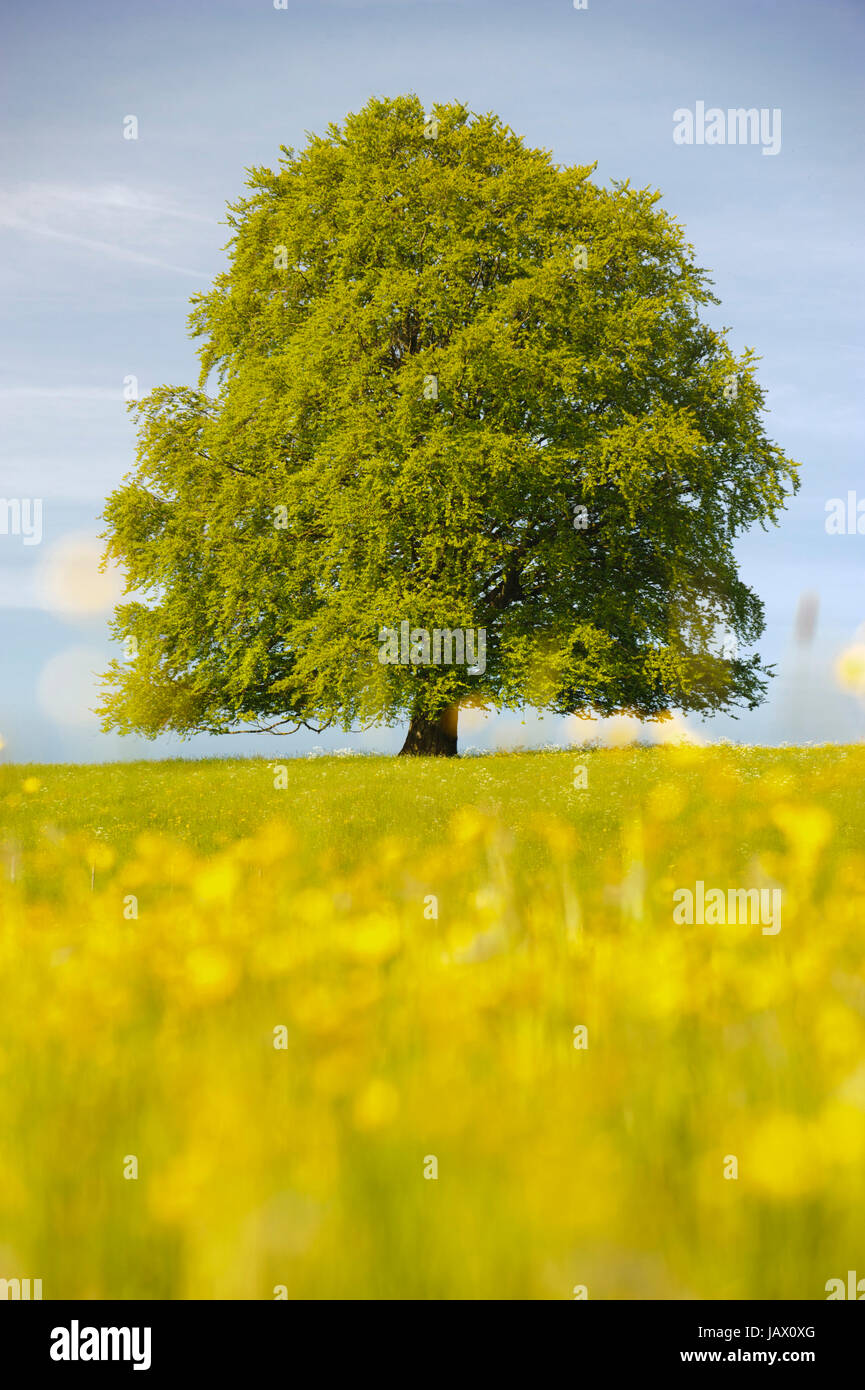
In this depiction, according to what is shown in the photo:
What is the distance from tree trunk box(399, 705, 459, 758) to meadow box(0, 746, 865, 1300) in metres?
18.1

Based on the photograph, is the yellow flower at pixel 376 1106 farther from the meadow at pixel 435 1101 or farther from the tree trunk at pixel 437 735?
the tree trunk at pixel 437 735

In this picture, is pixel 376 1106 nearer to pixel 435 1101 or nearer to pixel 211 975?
pixel 435 1101

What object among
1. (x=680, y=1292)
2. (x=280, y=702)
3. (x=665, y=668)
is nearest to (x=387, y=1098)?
(x=680, y=1292)

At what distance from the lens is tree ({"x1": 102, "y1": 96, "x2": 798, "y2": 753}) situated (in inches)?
795

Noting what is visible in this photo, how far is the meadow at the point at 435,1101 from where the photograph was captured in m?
2.05

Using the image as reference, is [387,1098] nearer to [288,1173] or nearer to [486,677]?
[288,1173]

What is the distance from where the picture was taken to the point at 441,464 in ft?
64.5

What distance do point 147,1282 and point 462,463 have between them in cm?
1850

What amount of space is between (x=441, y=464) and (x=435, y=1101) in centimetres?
1812
